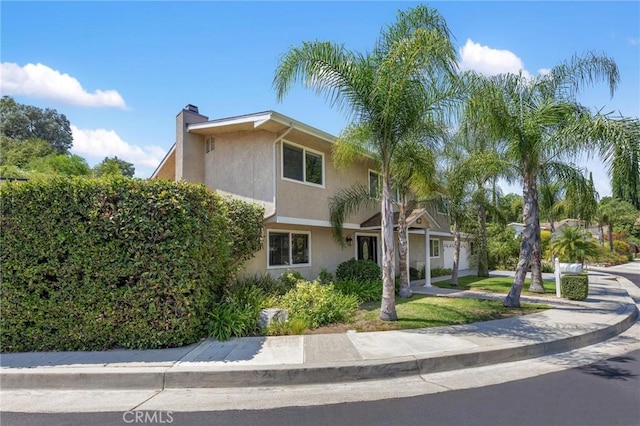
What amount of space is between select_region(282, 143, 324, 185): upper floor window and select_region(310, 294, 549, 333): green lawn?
484cm

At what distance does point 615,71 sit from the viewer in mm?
10734

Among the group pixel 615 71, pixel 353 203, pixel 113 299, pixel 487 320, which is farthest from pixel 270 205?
pixel 615 71

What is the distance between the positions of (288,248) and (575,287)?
9707 mm

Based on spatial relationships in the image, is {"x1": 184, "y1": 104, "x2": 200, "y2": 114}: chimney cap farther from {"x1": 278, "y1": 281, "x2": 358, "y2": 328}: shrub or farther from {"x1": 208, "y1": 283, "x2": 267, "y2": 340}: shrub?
{"x1": 278, "y1": 281, "x2": 358, "y2": 328}: shrub

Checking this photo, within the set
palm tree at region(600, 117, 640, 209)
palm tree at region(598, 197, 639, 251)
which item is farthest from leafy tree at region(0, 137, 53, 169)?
palm tree at region(598, 197, 639, 251)

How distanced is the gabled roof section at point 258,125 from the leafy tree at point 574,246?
13.8m

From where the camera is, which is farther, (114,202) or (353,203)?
(353,203)

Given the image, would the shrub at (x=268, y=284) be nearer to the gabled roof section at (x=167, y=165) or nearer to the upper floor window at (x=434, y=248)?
the gabled roof section at (x=167, y=165)

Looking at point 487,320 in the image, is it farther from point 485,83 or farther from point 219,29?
point 219,29

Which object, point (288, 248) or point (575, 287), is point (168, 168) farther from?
point (575, 287)

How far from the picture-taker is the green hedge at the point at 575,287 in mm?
12172

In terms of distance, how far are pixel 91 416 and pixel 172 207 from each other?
3453 mm

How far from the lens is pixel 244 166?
12266 mm

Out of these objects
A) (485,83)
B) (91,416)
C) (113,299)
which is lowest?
(91,416)
